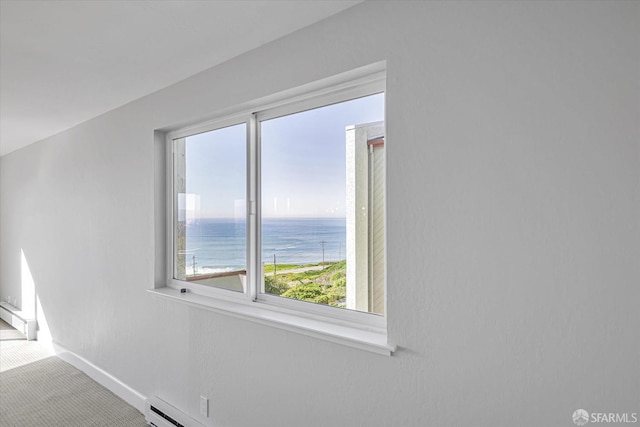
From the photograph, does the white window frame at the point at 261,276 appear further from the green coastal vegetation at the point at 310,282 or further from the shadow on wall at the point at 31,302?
the shadow on wall at the point at 31,302

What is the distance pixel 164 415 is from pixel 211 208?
1.47 m

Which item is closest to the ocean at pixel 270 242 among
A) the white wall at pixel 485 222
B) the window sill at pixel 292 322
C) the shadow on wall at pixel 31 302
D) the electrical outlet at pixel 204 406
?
the window sill at pixel 292 322

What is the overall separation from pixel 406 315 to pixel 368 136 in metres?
0.89

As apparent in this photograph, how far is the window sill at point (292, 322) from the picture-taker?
1809 mm

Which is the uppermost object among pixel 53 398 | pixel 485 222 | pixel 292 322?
pixel 485 222

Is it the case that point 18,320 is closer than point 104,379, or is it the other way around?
point 104,379

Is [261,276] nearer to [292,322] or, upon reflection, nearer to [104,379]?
[292,322]

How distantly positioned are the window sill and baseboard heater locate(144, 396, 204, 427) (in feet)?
2.44

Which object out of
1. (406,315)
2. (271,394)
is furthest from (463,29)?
(271,394)

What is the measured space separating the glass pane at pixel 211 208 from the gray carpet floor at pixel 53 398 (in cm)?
116

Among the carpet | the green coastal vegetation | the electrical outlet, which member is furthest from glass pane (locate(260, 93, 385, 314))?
the carpet

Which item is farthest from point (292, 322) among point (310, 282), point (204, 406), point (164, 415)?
point (164, 415)

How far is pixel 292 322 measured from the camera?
7.03ft

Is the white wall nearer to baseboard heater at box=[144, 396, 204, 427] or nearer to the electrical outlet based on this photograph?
the electrical outlet
